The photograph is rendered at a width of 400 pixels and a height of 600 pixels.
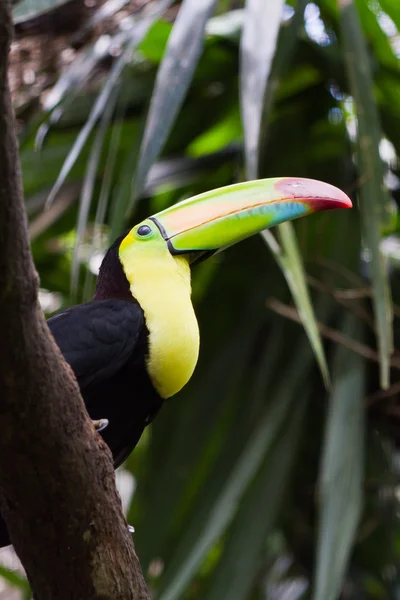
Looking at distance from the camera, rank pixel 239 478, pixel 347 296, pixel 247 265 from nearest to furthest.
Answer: pixel 239 478, pixel 347 296, pixel 247 265

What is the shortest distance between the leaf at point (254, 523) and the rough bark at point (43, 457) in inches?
31.4

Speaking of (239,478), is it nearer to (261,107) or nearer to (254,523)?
(254,523)

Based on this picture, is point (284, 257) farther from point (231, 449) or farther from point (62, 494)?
point (62, 494)

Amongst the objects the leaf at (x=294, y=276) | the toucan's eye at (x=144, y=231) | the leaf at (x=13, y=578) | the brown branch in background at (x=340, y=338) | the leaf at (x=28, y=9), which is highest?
the leaf at (x=28, y=9)

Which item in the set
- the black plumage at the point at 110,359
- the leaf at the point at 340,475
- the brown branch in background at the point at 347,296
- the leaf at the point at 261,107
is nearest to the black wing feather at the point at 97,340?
the black plumage at the point at 110,359

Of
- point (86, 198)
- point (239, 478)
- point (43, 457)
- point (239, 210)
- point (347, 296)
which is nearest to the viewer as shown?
point (43, 457)

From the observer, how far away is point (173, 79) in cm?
189

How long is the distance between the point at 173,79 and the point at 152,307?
54 cm

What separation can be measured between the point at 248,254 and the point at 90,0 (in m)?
0.79

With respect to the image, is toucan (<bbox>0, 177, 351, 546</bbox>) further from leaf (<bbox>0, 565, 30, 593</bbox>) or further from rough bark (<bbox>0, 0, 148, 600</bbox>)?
leaf (<bbox>0, 565, 30, 593</bbox>)

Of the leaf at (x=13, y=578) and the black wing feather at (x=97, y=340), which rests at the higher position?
the black wing feather at (x=97, y=340)

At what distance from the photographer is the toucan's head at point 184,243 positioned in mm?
1562

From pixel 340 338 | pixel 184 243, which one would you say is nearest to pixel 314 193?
pixel 184 243

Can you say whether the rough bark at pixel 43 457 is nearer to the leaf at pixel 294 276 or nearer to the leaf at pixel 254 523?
the leaf at pixel 294 276
